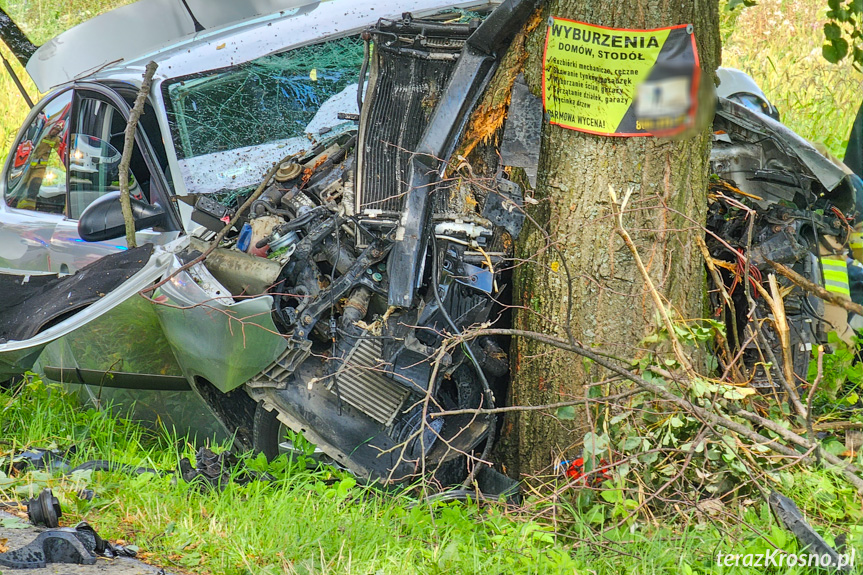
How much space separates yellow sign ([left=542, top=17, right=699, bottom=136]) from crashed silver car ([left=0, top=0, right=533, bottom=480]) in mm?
309

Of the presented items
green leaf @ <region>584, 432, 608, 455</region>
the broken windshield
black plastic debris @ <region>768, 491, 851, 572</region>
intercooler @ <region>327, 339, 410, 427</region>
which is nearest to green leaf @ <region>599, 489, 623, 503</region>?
green leaf @ <region>584, 432, 608, 455</region>

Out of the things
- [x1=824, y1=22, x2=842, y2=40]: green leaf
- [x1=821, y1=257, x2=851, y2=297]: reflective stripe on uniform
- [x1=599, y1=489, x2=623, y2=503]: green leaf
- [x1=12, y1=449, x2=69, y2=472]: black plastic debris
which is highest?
[x1=824, y1=22, x2=842, y2=40]: green leaf

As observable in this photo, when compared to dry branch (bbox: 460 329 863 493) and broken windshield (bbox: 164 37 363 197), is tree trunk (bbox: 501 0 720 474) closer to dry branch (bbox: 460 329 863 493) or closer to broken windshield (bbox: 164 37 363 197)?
dry branch (bbox: 460 329 863 493)

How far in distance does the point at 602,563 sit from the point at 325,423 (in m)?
1.34

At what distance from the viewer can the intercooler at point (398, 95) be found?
143 inches

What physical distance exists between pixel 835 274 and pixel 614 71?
182cm

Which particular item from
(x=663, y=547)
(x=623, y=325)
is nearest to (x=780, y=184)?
(x=623, y=325)

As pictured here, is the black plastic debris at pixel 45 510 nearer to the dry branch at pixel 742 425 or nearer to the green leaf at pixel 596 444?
the dry branch at pixel 742 425

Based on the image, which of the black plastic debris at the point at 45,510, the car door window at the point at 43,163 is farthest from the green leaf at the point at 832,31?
the car door window at the point at 43,163

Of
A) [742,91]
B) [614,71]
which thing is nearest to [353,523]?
[614,71]

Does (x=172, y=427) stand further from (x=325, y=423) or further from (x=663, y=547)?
(x=663, y=547)

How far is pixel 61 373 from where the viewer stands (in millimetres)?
3898

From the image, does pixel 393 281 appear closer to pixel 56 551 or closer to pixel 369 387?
pixel 369 387

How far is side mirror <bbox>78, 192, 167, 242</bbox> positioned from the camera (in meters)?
4.00
